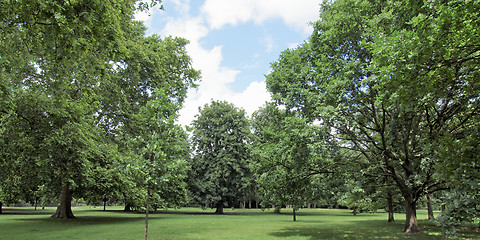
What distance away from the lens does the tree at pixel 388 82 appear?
661 cm

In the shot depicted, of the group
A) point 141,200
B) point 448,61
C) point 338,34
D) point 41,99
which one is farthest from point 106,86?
point 448,61

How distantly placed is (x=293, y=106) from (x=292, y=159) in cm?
312

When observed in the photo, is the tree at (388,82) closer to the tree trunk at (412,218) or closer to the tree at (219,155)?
the tree trunk at (412,218)

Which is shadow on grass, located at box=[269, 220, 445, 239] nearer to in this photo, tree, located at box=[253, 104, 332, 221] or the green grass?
the green grass

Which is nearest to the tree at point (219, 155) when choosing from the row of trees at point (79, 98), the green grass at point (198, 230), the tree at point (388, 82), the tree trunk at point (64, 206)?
the green grass at point (198, 230)

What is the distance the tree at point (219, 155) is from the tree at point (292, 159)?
21.0 meters

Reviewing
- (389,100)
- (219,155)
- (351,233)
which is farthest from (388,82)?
(219,155)

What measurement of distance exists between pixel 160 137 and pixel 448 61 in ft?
32.3

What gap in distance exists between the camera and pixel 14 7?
7.52 meters

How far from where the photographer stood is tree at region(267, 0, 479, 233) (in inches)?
260

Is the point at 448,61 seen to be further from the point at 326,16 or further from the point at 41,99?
the point at 41,99

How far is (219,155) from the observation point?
1603 inches

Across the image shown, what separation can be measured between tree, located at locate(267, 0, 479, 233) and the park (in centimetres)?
7

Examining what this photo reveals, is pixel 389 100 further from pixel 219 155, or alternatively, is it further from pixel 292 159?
pixel 219 155
